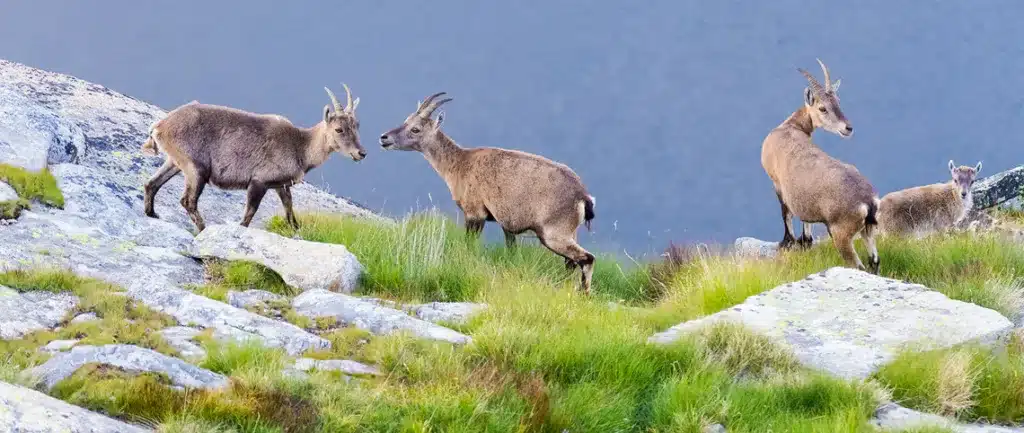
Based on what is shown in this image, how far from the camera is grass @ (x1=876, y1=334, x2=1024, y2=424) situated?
26.8ft

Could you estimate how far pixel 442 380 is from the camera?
748cm

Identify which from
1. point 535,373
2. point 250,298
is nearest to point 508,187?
point 250,298

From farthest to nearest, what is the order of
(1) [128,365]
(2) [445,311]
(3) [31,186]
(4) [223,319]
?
(3) [31,186] → (2) [445,311] → (4) [223,319] → (1) [128,365]

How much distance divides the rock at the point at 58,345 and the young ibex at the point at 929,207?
38.0 ft

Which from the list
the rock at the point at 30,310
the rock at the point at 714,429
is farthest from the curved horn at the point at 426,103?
the rock at the point at 714,429

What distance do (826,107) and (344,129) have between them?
6.29m

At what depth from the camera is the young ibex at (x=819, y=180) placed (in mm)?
12562

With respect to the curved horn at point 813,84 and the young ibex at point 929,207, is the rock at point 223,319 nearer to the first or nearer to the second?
the curved horn at point 813,84

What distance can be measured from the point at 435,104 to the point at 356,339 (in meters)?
6.21

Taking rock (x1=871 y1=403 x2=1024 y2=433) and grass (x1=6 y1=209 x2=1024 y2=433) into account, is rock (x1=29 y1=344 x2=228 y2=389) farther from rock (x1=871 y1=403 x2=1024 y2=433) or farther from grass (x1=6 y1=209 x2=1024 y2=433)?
rock (x1=871 y1=403 x2=1024 y2=433)

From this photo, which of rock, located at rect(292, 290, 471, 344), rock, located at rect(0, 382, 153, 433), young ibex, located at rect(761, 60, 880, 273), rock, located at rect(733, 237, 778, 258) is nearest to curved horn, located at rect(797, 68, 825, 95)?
young ibex, located at rect(761, 60, 880, 273)

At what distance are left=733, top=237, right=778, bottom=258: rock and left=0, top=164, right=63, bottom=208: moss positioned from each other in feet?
26.7

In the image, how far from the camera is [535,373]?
8086 millimetres

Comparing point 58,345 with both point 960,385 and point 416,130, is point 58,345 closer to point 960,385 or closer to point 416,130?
point 960,385
